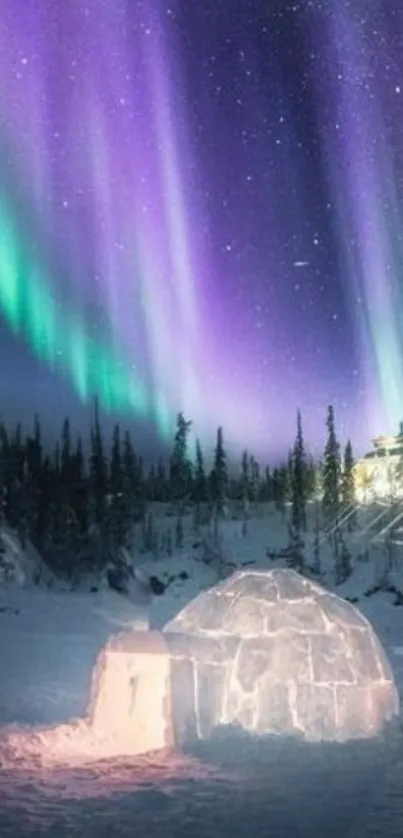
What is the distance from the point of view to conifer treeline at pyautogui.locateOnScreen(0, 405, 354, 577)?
54156 millimetres

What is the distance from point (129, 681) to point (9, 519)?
4396 cm

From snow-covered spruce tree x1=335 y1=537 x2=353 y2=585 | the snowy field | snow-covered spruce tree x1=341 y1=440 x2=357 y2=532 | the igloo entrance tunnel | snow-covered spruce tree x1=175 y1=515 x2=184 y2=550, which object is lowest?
the snowy field

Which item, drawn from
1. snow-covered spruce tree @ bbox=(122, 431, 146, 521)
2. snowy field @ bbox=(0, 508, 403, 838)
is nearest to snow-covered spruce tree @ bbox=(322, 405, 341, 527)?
snow-covered spruce tree @ bbox=(122, 431, 146, 521)

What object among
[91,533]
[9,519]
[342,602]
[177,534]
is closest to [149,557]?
[177,534]

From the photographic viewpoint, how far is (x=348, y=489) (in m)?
85.4

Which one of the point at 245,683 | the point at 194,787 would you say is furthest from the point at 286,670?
the point at 194,787

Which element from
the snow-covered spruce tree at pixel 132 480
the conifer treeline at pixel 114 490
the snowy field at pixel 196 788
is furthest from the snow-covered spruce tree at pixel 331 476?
the snowy field at pixel 196 788

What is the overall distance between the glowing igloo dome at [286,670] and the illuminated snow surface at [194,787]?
1.32ft

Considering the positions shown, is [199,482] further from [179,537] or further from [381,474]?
[381,474]

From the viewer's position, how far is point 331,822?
7656mm

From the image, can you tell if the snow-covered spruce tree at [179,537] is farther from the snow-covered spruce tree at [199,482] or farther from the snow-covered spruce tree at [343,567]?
the snow-covered spruce tree at [343,567]

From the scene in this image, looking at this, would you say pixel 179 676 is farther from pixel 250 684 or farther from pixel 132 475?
pixel 132 475

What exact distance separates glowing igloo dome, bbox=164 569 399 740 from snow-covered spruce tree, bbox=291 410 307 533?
65.3 metres

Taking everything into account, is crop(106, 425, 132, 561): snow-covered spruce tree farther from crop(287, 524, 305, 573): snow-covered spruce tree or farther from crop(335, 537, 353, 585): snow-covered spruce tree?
crop(335, 537, 353, 585): snow-covered spruce tree
